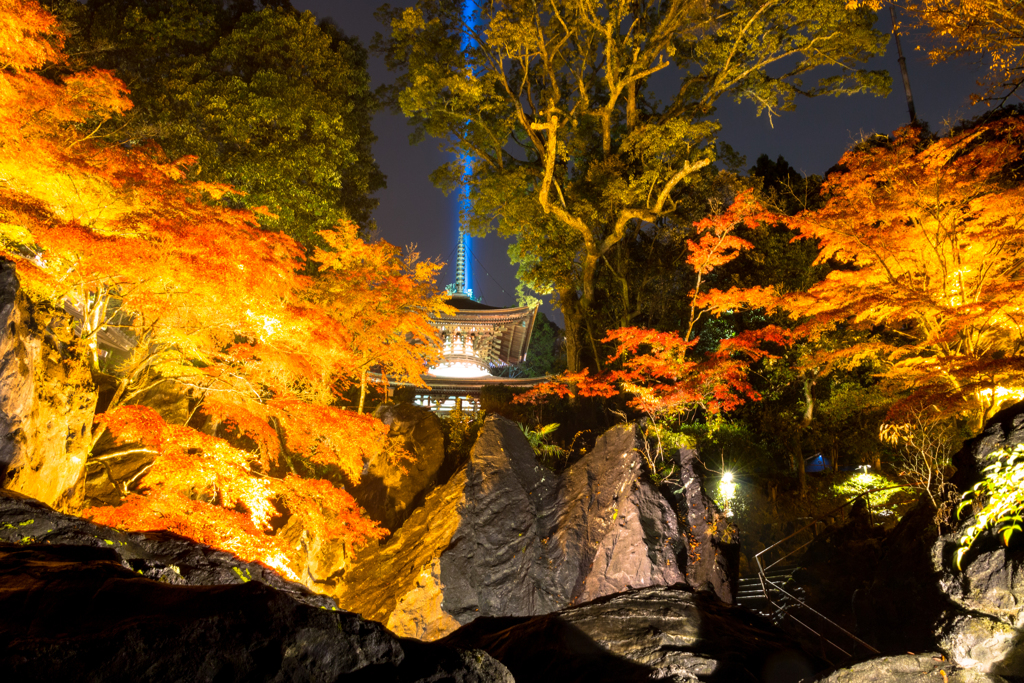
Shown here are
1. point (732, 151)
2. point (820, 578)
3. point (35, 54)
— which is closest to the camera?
point (35, 54)

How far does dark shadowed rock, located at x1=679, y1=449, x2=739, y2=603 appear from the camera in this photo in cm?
733

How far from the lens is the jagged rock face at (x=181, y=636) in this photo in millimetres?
2152

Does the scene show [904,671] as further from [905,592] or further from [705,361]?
[705,361]

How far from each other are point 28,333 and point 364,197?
478 inches

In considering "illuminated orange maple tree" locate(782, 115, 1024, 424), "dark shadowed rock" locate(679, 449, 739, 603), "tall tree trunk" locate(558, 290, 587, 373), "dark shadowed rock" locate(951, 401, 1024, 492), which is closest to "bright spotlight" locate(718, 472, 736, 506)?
"dark shadowed rock" locate(679, 449, 739, 603)

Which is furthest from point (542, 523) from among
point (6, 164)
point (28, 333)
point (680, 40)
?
point (680, 40)

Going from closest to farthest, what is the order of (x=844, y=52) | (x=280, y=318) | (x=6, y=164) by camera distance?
(x=6, y=164)
(x=280, y=318)
(x=844, y=52)

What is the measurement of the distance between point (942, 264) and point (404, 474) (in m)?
10.2

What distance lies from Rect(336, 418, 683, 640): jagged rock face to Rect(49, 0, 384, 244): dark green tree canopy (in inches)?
339

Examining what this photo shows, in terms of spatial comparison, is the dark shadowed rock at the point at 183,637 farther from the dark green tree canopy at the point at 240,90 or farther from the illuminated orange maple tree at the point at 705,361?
the dark green tree canopy at the point at 240,90

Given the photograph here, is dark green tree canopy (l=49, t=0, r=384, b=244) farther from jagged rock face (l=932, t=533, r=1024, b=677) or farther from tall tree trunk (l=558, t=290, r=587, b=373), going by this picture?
jagged rock face (l=932, t=533, r=1024, b=677)

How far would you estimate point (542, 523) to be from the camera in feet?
29.0

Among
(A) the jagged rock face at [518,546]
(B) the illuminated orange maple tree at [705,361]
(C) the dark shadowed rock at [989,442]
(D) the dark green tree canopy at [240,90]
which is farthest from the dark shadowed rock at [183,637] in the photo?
(D) the dark green tree canopy at [240,90]

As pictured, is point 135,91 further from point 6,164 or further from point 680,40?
point 680,40
